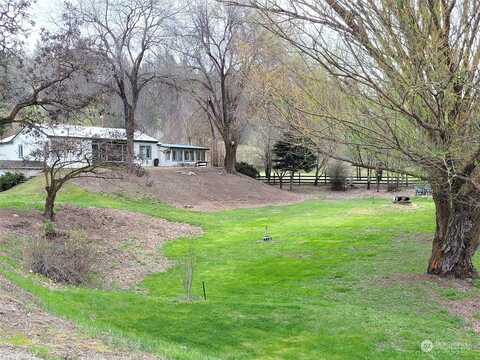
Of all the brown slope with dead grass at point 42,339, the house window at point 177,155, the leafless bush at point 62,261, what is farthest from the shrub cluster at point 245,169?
the brown slope with dead grass at point 42,339

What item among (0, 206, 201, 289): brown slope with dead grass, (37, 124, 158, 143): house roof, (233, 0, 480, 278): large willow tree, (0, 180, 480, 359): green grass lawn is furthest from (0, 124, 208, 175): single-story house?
(233, 0, 480, 278): large willow tree

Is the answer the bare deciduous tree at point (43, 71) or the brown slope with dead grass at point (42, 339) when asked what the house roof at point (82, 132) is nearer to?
the bare deciduous tree at point (43, 71)

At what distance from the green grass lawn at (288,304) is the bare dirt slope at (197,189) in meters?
11.5

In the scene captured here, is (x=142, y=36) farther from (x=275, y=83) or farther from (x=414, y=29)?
(x=414, y=29)

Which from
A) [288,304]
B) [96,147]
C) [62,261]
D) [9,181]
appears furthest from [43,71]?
[9,181]

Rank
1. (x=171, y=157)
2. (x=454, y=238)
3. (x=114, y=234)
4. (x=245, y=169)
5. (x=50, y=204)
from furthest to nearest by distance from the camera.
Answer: (x=171, y=157), (x=245, y=169), (x=114, y=234), (x=50, y=204), (x=454, y=238)

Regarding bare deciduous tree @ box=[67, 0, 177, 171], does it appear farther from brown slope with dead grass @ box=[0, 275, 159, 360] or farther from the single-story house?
brown slope with dead grass @ box=[0, 275, 159, 360]

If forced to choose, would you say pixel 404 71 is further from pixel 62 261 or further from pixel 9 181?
pixel 9 181

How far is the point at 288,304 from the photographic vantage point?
936 centimetres

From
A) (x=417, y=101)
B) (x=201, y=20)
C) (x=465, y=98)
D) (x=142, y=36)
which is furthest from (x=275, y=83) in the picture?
(x=201, y=20)

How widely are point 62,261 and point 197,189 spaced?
77.7 feet

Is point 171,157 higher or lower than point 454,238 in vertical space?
higher

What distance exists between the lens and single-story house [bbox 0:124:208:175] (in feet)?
64.2

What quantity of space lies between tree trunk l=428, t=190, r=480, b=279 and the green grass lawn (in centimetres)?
79
